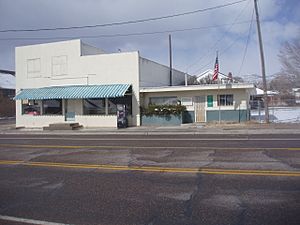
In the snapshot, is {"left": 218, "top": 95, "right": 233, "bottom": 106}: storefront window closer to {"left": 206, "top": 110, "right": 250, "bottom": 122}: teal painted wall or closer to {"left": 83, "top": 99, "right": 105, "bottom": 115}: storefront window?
{"left": 206, "top": 110, "right": 250, "bottom": 122}: teal painted wall

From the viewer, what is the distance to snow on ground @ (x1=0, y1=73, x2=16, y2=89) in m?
55.2

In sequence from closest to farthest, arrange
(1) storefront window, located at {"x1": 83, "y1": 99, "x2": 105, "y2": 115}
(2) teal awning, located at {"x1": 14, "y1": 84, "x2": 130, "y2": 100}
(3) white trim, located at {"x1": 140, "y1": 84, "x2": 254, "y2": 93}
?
(3) white trim, located at {"x1": 140, "y1": 84, "x2": 254, "y2": 93}, (2) teal awning, located at {"x1": 14, "y1": 84, "x2": 130, "y2": 100}, (1) storefront window, located at {"x1": 83, "y1": 99, "x2": 105, "y2": 115}

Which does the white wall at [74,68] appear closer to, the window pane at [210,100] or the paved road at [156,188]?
the window pane at [210,100]

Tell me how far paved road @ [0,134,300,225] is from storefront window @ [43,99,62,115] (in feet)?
65.6

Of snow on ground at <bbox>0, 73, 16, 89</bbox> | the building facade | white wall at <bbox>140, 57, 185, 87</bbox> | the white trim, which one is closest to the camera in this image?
the white trim

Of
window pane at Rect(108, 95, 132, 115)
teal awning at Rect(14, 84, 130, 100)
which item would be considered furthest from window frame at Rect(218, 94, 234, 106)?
teal awning at Rect(14, 84, 130, 100)

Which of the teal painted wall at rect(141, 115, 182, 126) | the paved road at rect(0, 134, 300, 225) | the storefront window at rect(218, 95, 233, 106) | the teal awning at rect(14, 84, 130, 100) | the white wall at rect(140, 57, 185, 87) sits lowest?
the paved road at rect(0, 134, 300, 225)

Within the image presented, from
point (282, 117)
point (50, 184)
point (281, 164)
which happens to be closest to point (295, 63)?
point (282, 117)

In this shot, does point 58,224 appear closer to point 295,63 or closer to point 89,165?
point 89,165

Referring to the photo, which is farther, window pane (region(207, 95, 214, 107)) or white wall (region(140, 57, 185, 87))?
white wall (region(140, 57, 185, 87))

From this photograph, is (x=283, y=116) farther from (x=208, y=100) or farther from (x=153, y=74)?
(x=153, y=74)

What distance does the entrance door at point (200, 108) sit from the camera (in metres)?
28.4

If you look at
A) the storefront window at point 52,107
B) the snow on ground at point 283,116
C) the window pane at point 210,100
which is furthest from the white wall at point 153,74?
the snow on ground at point 283,116

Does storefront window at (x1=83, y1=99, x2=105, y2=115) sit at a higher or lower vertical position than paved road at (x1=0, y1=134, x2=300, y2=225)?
higher
